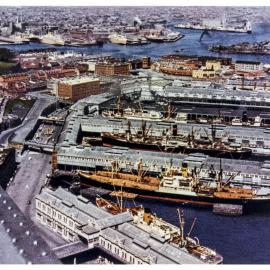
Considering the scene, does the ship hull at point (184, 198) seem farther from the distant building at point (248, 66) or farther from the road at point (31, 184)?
the distant building at point (248, 66)

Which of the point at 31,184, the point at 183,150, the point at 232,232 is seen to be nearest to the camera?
the point at 232,232

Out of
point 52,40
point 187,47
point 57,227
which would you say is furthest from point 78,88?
point 187,47

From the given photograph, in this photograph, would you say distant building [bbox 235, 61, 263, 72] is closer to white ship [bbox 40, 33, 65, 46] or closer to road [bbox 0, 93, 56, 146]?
road [bbox 0, 93, 56, 146]

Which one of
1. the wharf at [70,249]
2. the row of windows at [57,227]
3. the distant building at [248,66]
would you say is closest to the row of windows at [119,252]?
the wharf at [70,249]

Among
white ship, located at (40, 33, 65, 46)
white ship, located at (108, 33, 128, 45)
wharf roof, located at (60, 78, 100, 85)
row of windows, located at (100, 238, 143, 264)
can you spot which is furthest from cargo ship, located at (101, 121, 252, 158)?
white ship, located at (108, 33, 128, 45)

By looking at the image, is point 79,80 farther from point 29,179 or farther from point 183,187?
point 183,187
